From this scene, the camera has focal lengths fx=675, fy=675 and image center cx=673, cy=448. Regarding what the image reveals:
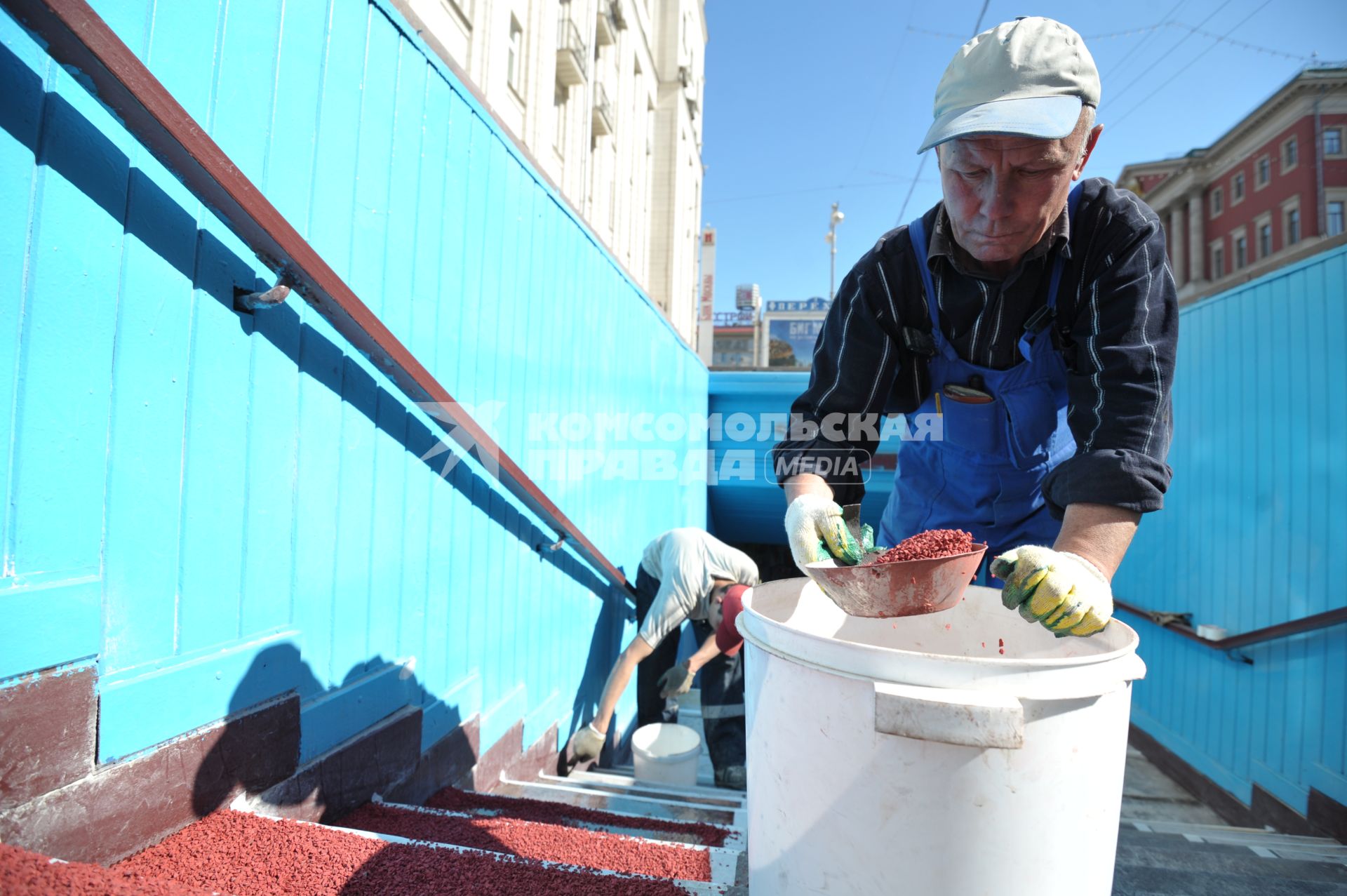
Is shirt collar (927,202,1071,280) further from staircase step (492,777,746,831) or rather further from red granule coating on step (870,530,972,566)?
staircase step (492,777,746,831)

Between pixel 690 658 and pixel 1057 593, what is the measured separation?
310 cm

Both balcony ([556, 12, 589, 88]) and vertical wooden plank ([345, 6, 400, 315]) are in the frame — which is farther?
balcony ([556, 12, 589, 88])

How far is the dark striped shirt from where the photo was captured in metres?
1.44

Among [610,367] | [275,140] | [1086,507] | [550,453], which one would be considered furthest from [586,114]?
[1086,507]

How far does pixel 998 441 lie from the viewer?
74.8 inches

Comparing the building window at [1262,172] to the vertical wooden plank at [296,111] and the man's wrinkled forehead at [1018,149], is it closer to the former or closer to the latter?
the man's wrinkled forehead at [1018,149]

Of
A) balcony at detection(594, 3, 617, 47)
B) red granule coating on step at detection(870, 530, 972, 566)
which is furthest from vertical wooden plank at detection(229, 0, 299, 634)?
balcony at detection(594, 3, 617, 47)

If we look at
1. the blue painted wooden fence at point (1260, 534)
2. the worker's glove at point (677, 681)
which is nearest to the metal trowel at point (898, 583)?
the blue painted wooden fence at point (1260, 534)

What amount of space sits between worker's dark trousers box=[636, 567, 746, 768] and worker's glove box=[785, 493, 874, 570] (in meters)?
2.72

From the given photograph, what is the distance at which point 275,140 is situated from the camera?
5.17 ft

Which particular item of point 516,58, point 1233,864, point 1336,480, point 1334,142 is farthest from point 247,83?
point 1334,142

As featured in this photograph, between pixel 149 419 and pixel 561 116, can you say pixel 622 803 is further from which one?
pixel 561 116

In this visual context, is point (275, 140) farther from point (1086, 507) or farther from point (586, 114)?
point (586, 114)

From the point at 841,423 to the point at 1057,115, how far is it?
0.84 metres
